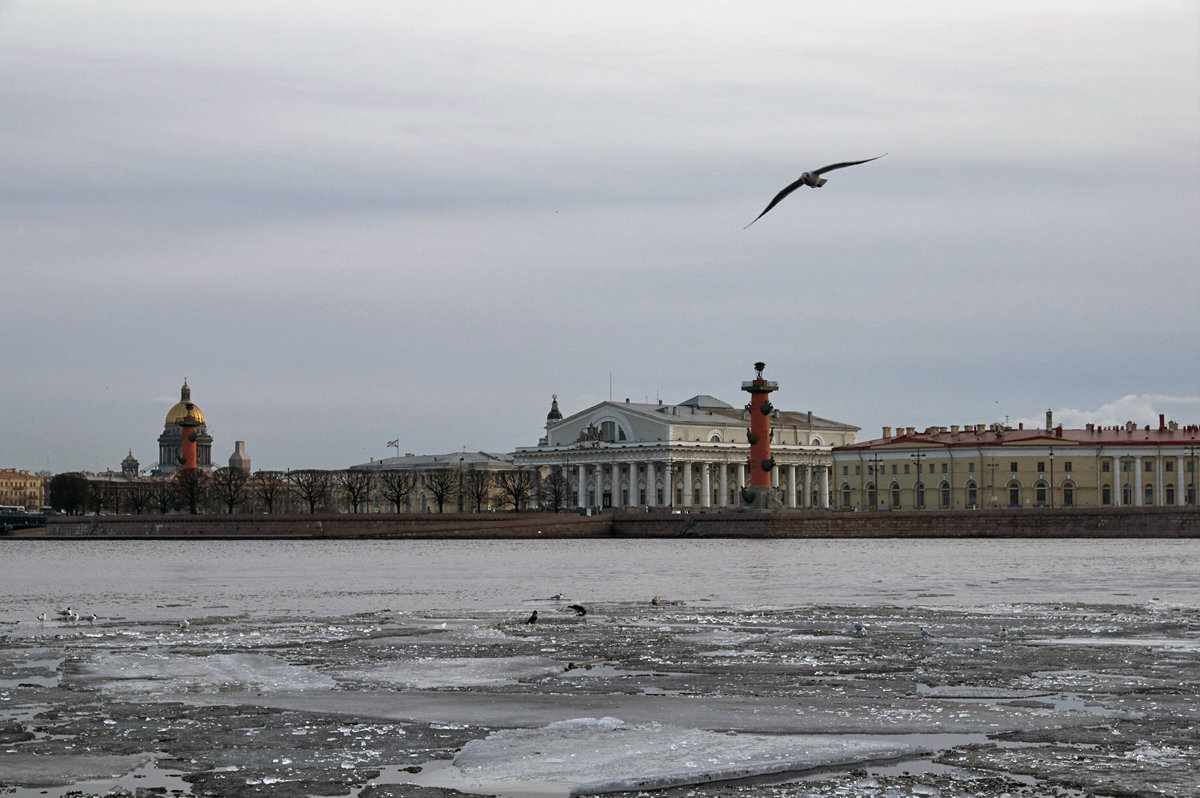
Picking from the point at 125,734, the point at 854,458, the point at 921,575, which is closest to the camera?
the point at 125,734

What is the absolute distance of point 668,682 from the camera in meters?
11.5

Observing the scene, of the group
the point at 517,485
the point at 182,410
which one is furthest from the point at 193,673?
the point at 182,410

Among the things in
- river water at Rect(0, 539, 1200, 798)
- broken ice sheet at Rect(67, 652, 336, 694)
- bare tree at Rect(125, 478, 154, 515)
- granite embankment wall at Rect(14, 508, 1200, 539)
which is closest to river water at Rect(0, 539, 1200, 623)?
river water at Rect(0, 539, 1200, 798)

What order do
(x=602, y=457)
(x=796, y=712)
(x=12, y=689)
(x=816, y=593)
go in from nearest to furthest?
(x=796, y=712), (x=12, y=689), (x=816, y=593), (x=602, y=457)

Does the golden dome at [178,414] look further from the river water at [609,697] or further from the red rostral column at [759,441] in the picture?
the river water at [609,697]

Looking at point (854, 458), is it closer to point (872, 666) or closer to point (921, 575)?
point (921, 575)

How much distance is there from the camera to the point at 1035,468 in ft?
276

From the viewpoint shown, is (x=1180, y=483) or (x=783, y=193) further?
(x=1180, y=483)

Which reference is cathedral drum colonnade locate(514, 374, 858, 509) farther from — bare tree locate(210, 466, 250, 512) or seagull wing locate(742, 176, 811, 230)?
seagull wing locate(742, 176, 811, 230)

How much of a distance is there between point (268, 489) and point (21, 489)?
80.3 metres

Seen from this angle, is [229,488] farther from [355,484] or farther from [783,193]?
[783,193]

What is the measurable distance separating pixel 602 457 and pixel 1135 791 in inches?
3829

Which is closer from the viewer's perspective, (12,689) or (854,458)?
(12,689)

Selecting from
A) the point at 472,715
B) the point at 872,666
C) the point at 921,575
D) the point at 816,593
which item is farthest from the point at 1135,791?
the point at 921,575
